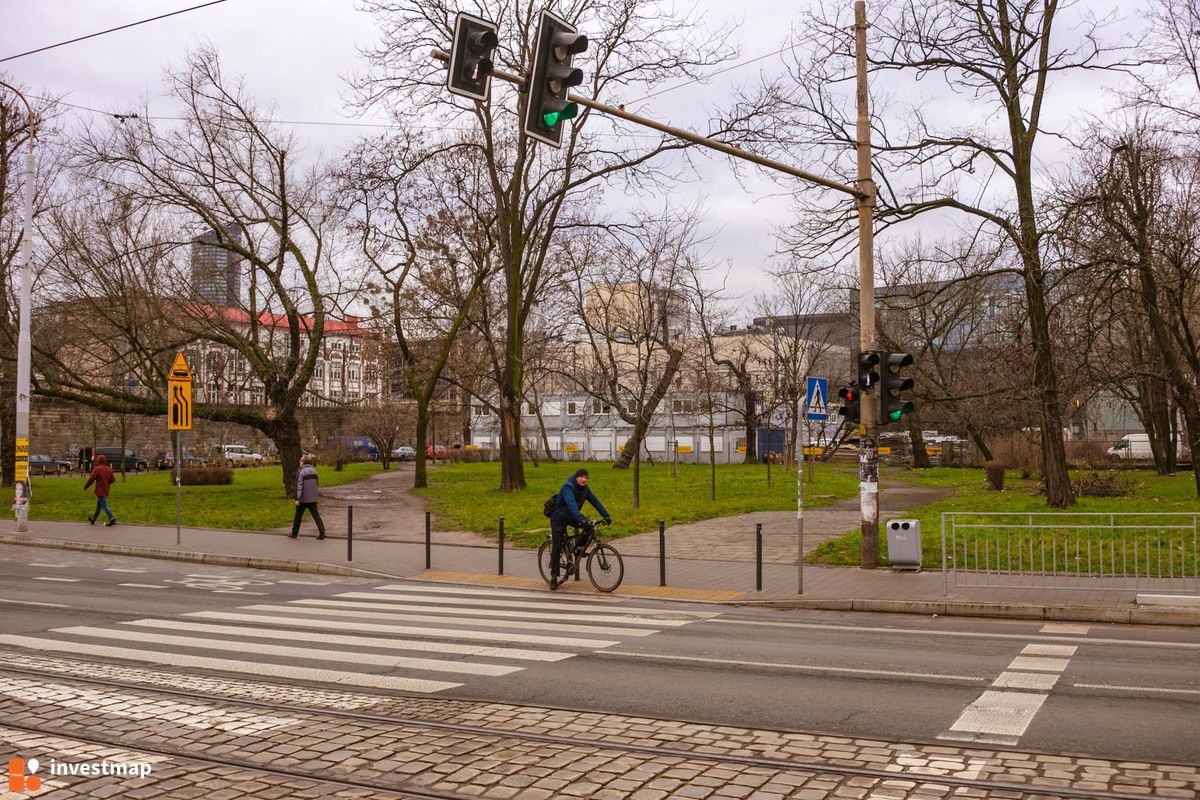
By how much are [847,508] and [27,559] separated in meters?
19.9

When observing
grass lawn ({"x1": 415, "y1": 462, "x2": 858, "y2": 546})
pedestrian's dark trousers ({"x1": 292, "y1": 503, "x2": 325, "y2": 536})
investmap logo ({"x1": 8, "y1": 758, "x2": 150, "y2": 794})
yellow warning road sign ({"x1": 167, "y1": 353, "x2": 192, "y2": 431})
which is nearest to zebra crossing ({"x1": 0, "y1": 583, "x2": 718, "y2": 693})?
investmap logo ({"x1": 8, "y1": 758, "x2": 150, "y2": 794})

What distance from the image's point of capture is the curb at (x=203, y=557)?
58.6ft

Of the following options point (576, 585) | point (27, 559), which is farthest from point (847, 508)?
point (27, 559)

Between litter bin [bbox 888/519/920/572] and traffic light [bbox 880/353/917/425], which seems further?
litter bin [bbox 888/519/920/572]

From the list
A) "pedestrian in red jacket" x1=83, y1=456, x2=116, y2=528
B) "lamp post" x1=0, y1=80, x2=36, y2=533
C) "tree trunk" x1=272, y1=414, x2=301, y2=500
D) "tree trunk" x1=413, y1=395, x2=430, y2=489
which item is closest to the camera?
"lamp post" x1=0, y1=80, x2=36, y2=533

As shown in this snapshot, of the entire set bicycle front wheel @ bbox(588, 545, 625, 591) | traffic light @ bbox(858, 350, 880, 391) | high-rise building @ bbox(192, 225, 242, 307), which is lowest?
bicycle front wheel @ bbox(588, 545, 625, 591)

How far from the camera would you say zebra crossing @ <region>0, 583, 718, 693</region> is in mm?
9031

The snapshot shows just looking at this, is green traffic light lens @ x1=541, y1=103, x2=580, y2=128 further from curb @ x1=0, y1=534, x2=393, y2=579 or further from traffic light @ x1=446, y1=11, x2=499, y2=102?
curb @ x1=0, y1=534, x2=393, y2=579

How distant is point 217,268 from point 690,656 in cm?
2726

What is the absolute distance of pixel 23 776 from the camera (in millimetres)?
5688

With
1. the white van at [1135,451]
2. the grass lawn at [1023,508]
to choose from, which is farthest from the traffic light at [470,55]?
the white van at [1135,451]

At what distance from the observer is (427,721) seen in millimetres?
7156

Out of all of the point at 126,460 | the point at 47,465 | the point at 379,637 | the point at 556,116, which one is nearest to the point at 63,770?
the point at 379,637

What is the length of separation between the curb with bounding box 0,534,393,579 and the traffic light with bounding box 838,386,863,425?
7.90 metres
